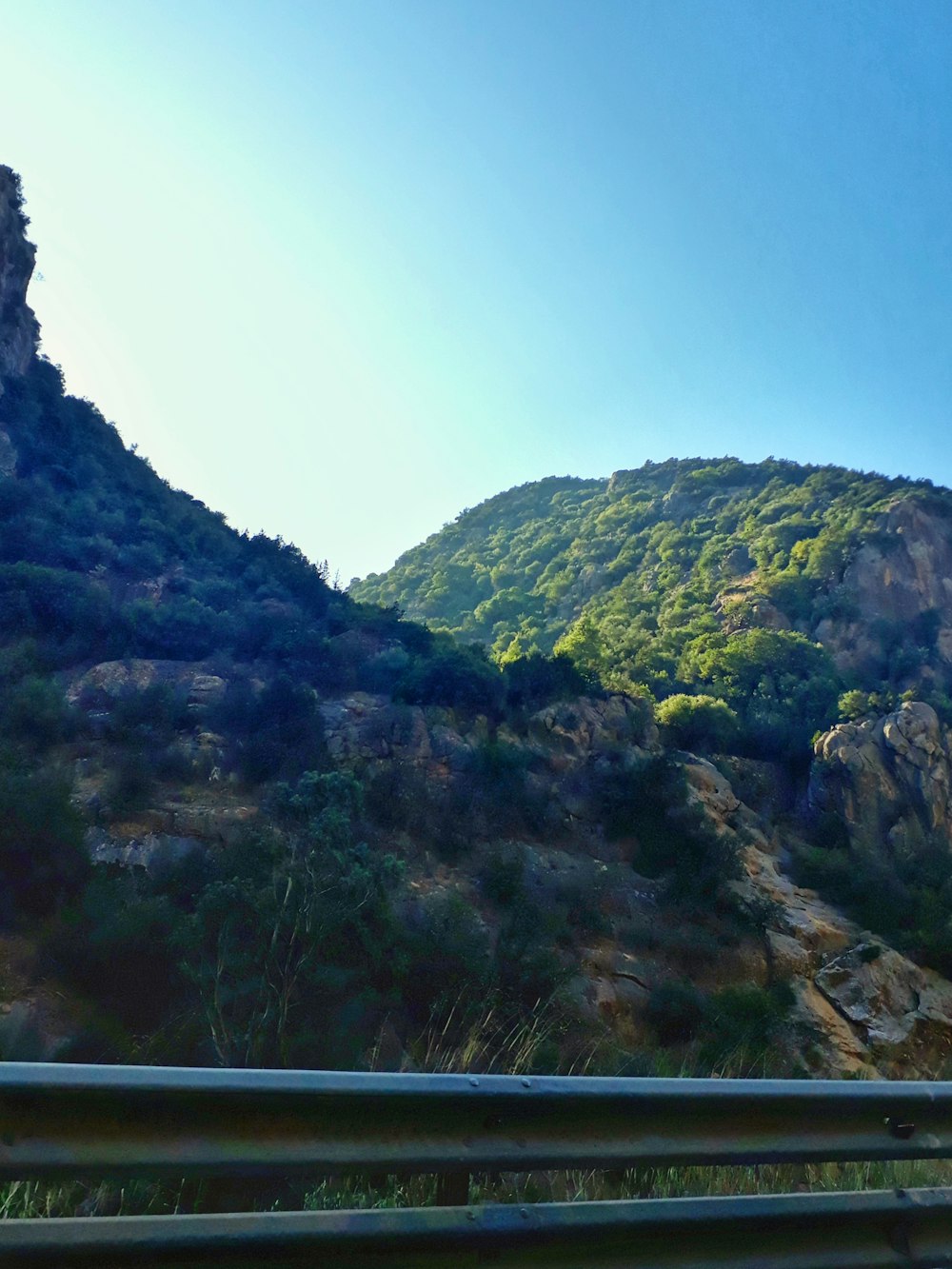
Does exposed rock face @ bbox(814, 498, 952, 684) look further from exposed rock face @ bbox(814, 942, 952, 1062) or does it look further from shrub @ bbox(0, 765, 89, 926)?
shrub @ bbox(0, 765, 89, 926)

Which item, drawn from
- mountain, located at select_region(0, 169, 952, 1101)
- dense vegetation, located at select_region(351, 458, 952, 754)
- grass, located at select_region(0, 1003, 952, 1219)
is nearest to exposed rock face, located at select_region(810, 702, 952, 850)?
mountain, located at select_region(0, 169, 952, 1101)

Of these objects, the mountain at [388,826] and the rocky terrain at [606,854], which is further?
the rocky terrain at [606,854]

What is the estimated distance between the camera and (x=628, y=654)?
119 ft

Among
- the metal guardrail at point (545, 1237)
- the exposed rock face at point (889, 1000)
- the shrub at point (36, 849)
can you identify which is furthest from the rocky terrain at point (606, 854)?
the metal guardrail at point (545, 1237)

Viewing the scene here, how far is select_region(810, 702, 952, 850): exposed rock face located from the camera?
21203 millimetres

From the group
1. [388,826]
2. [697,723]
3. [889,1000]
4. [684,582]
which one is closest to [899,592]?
[684,582]

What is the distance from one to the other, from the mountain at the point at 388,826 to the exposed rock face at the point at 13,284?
159 mm

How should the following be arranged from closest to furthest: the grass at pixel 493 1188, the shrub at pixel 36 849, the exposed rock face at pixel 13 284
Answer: the grass at pixel 493 1188, the shrub at pixel 36 849, the exposed rock face at pixel 13 284

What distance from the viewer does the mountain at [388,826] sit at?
27.2 feet

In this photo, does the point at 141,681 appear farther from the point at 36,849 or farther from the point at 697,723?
the point at 697,723

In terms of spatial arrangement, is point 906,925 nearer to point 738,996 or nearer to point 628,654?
point 738,996

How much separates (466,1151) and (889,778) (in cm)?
2388

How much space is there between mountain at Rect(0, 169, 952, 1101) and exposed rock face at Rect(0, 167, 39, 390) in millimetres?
159

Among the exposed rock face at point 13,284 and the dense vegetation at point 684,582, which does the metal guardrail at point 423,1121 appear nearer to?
the dense vegetation at point 684,582
